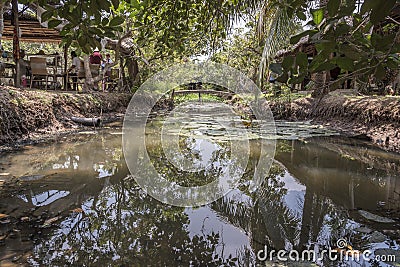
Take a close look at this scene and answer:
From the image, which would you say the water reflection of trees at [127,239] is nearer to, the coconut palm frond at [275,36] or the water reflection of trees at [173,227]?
the water reflection of trees at [173,227]

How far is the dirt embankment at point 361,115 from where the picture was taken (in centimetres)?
491

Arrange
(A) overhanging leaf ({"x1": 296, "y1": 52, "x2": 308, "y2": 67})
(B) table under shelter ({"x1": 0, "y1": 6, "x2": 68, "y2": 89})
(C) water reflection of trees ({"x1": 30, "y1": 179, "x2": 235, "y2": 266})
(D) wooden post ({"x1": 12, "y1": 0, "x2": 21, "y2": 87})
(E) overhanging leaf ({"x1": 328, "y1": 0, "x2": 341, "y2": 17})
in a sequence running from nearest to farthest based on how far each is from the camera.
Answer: (E) overhanging leaf ({"x1": 328, "y1": 0, "x2": 341, "y2": 17}), (A) overhanging leaf ({"x1": 296, "y1": 52, "x2": 308, "y2": 67}), (C) water reflection of trees ({"x1": 30, "y1": 179, "x2": 235, "y2": 266}), (D) wooden post ({"x1": 12, "y1": 0, "x2": 21, "y2": 87}), (B) table under shelter ({"x1": 0, "y1": 6, "x2": 68, "y2": 89})

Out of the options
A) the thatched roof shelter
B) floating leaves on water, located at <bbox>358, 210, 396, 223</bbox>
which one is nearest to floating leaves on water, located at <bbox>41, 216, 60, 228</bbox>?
floating leaves on water, located at <bbox>358, 210, 396, 223</bbox>

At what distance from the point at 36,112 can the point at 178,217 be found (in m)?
3.83

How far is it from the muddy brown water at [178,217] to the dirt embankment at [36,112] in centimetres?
84

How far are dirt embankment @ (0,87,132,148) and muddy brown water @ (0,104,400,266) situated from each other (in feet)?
2.76

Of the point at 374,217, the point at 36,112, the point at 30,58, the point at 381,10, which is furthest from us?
the point at 30,58

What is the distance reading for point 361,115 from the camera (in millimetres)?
6023

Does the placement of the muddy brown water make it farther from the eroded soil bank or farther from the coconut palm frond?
the coconut palm frond

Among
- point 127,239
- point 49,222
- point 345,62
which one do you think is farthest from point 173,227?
point 345,62

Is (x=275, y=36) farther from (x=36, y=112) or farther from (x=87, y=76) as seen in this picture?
(x=87, y=76)

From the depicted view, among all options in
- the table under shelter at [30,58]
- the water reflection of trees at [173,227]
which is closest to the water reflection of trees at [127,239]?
the water reflection of trees at [173,227]

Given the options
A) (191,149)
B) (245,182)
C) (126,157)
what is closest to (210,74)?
(191,149)

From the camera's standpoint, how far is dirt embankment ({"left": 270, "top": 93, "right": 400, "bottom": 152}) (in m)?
4.91
